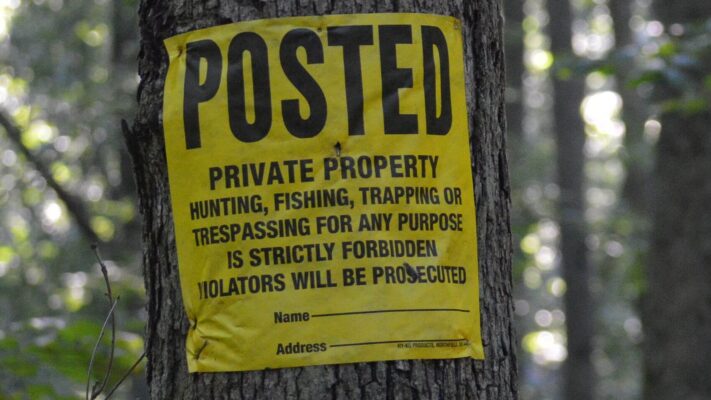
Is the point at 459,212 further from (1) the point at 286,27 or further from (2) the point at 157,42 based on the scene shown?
(2) the point at 157,42

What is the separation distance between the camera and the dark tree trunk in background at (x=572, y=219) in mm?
14904

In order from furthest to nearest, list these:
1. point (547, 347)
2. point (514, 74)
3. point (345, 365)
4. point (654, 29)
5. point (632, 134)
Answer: point (547, 347) < point (632, 134) < point (514, 74) < point (654, 29) < point (345, 365)

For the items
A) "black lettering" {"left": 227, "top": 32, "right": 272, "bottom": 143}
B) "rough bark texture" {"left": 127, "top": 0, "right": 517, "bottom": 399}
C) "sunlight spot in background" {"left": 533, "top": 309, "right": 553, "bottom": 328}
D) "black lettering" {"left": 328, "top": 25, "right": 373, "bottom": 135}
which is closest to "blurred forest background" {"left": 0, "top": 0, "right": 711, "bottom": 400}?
"rough bark texture" {"left": 127, "top": 0, "right": 517, "bottom": 399}

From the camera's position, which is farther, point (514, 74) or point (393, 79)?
point (514, 74)

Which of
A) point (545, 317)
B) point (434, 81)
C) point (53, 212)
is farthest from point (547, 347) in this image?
point (434, 81)

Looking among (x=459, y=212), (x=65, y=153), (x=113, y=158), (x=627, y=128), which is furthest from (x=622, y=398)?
(x=459, y=212)

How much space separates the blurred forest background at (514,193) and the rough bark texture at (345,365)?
5.73 feet

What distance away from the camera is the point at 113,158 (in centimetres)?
1228

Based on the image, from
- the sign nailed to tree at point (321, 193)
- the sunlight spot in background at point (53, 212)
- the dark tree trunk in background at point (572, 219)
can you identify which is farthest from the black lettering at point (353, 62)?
the dark tree trunk in background at point (572, 219)

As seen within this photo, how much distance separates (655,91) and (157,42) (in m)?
5.50

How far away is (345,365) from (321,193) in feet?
1.17

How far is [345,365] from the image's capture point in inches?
78.5

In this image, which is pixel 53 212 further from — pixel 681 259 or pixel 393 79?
pixel 393 79

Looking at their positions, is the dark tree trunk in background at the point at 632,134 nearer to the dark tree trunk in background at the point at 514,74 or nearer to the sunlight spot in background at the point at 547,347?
the dark tree trunk in background at the point at 514,74
